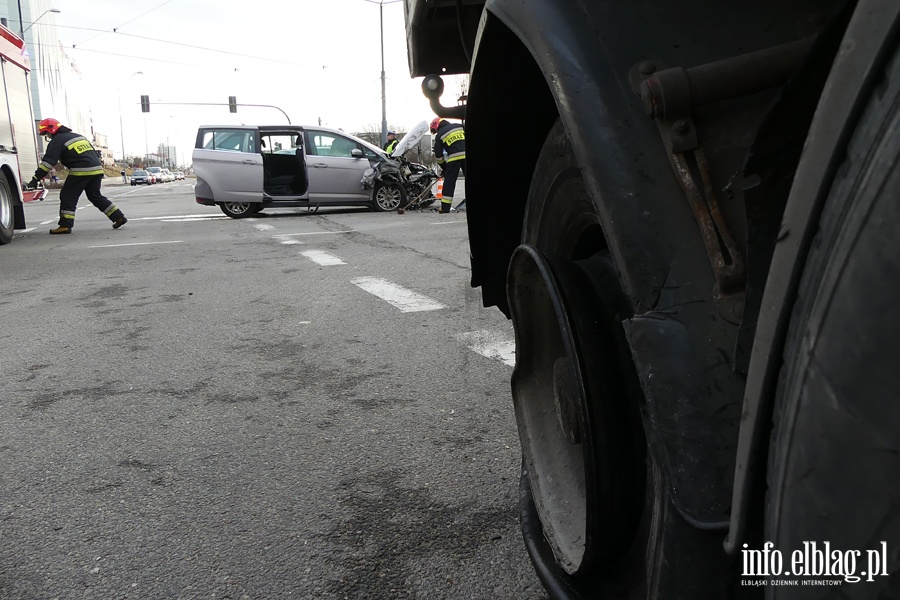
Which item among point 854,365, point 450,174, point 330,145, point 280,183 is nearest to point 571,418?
point 854,365

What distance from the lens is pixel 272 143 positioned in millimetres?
15016

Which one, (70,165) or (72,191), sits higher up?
(70,165)

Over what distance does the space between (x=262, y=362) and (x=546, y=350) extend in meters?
2.47

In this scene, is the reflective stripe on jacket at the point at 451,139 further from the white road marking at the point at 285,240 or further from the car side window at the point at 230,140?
the car side window at the point at 230,140

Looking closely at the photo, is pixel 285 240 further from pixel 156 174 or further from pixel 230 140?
pixel 156 174

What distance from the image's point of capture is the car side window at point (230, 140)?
559 inches

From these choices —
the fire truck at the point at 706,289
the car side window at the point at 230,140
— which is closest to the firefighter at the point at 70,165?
the car side window at the point at 230,140

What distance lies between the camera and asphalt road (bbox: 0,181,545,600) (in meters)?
1.95

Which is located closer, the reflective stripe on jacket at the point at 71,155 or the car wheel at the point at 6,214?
the car wheel at the point at 6,214

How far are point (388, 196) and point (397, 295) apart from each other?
9.52m

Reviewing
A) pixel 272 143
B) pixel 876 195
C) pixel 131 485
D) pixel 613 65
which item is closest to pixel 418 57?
pixel 613 65

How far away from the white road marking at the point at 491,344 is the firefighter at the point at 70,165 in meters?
9.25

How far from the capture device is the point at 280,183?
1530 centimetres

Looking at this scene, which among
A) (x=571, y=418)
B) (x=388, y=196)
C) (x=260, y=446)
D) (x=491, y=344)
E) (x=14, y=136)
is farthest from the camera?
(x=388, y=196)
